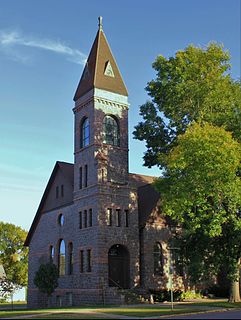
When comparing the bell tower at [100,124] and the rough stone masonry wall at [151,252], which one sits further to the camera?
the bell tower at [100,124]

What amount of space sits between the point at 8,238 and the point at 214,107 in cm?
4771

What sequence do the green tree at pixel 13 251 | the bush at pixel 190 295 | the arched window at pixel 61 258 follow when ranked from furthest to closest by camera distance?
the green tree at pixel 13 251 → the arched window at pixel 61 258 → the bush at pixel 190 295

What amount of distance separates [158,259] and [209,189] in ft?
42.7

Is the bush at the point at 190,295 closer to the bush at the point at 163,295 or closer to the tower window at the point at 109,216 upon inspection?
the bush at the point at 163,295

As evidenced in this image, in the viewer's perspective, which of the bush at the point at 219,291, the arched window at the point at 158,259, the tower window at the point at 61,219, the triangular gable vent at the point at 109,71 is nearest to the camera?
the arched window at the point at 158,259

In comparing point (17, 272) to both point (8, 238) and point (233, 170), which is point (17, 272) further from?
point (233, 170)

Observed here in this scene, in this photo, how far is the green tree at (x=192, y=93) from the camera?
1256 inches

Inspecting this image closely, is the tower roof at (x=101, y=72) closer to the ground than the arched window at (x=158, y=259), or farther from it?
farther from it

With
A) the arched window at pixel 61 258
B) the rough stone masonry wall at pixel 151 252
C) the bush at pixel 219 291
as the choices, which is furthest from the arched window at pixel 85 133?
the bush at pixel 219 291

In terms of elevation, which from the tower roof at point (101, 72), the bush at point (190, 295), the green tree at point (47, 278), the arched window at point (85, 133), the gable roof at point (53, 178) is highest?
the tower roof at point (101, 72)

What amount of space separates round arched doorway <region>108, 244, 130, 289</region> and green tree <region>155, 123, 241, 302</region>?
7704mm

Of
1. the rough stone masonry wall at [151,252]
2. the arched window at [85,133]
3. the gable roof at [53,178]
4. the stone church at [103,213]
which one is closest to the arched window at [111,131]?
the stone church at [103,213]

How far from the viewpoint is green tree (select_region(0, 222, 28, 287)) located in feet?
226

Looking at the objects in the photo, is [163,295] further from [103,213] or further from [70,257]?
[70,257]
